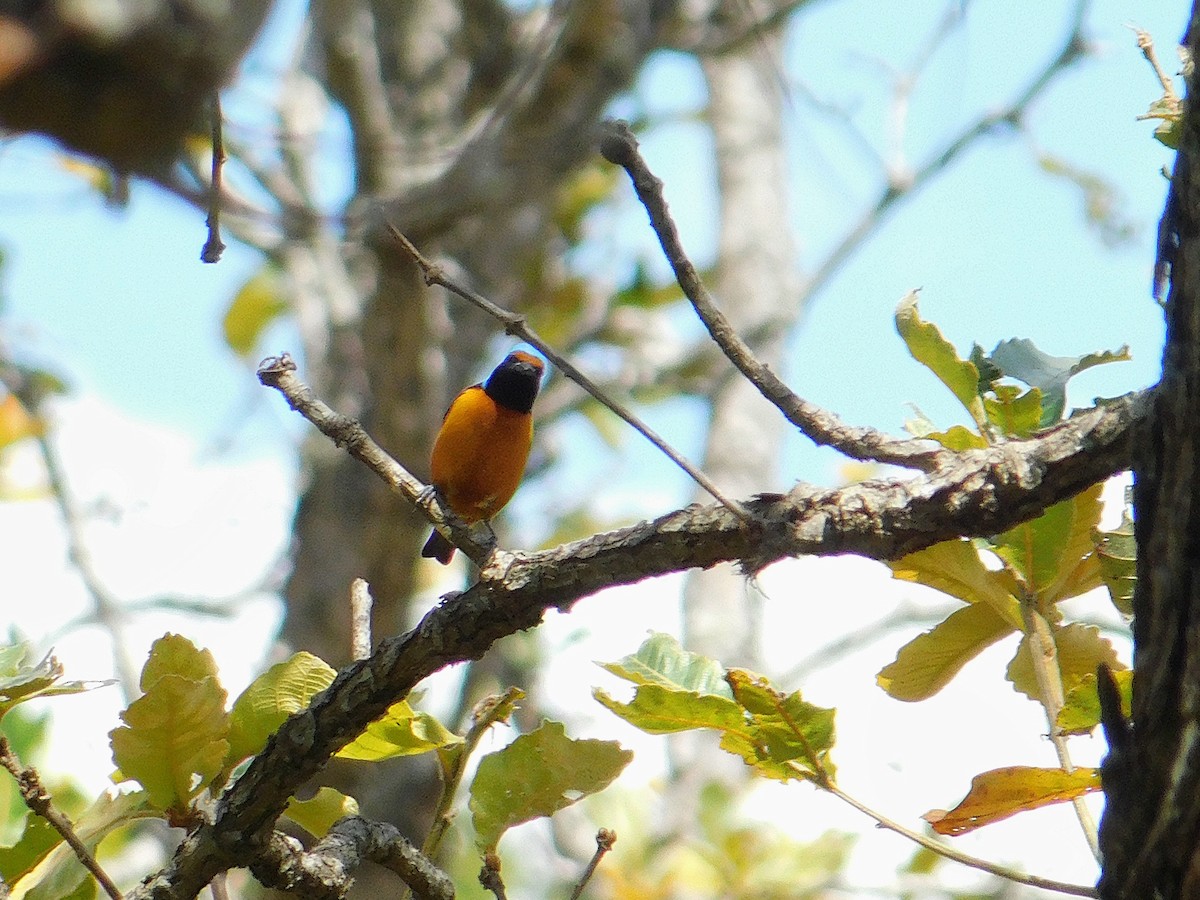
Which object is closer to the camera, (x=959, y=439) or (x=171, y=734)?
(x=171, y=734)

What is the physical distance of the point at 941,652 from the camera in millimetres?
1910

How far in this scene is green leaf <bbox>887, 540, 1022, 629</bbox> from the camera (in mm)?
1771

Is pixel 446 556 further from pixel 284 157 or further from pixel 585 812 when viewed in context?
pixel 585 812

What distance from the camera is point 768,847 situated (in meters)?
5.64

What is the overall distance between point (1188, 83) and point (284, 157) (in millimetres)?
6510

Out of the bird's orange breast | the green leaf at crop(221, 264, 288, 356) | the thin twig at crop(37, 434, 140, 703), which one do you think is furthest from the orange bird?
the green leaf at crop(221, 264, 288, 356)

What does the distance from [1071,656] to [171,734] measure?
1.34 m

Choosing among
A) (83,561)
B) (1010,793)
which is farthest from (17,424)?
(1010,793)

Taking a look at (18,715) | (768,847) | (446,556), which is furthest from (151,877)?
(768,847)

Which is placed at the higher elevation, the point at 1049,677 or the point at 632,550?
the point at 632,550

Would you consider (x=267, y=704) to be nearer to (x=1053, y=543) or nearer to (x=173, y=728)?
(x=173, y=728)

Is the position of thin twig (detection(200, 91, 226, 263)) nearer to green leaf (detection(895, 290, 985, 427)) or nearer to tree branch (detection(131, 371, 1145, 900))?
tree branch (detection(131, 371, 1145, 900))

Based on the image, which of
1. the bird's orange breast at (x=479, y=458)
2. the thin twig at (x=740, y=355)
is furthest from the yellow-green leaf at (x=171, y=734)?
the bird's orange breast at (x=479, y=458)

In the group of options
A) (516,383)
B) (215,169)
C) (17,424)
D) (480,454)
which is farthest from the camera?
(17,424)
